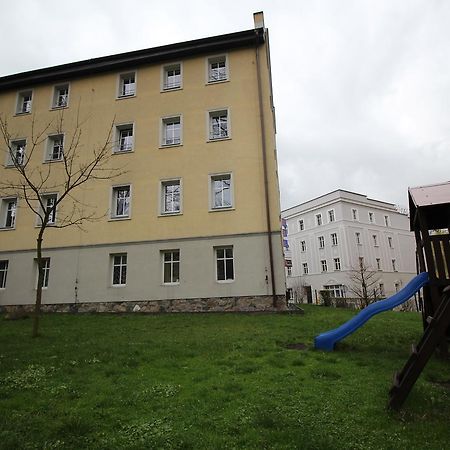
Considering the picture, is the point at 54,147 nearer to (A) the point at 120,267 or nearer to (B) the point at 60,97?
(B) the point at 60,97

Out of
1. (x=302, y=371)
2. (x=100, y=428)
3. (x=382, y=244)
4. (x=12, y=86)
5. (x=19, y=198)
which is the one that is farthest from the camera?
(x=382, y=244)

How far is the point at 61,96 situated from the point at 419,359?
2385cm

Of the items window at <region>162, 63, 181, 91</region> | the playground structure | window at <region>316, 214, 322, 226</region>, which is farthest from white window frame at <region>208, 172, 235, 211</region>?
window at <region>316, 214, 322, 226</region>

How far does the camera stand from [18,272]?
64.5 feet

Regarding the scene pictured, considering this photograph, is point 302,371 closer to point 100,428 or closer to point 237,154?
point 100,428

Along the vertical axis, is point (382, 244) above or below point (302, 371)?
above

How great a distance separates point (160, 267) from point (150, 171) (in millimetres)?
5172

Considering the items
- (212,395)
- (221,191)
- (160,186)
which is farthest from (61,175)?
(212,395)

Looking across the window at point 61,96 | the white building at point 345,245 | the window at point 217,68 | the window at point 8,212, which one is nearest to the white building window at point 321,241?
the white building at point 345,245

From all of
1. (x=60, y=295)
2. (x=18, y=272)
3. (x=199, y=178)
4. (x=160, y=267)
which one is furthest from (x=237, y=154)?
(x=18, y=272)

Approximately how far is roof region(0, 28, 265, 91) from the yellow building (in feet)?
0.23

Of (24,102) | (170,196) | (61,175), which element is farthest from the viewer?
(24,102)

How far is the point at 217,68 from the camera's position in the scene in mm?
20859

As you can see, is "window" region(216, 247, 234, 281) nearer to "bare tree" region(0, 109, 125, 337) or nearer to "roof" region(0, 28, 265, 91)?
"bare tree" region(0, 109, 125, 337)
